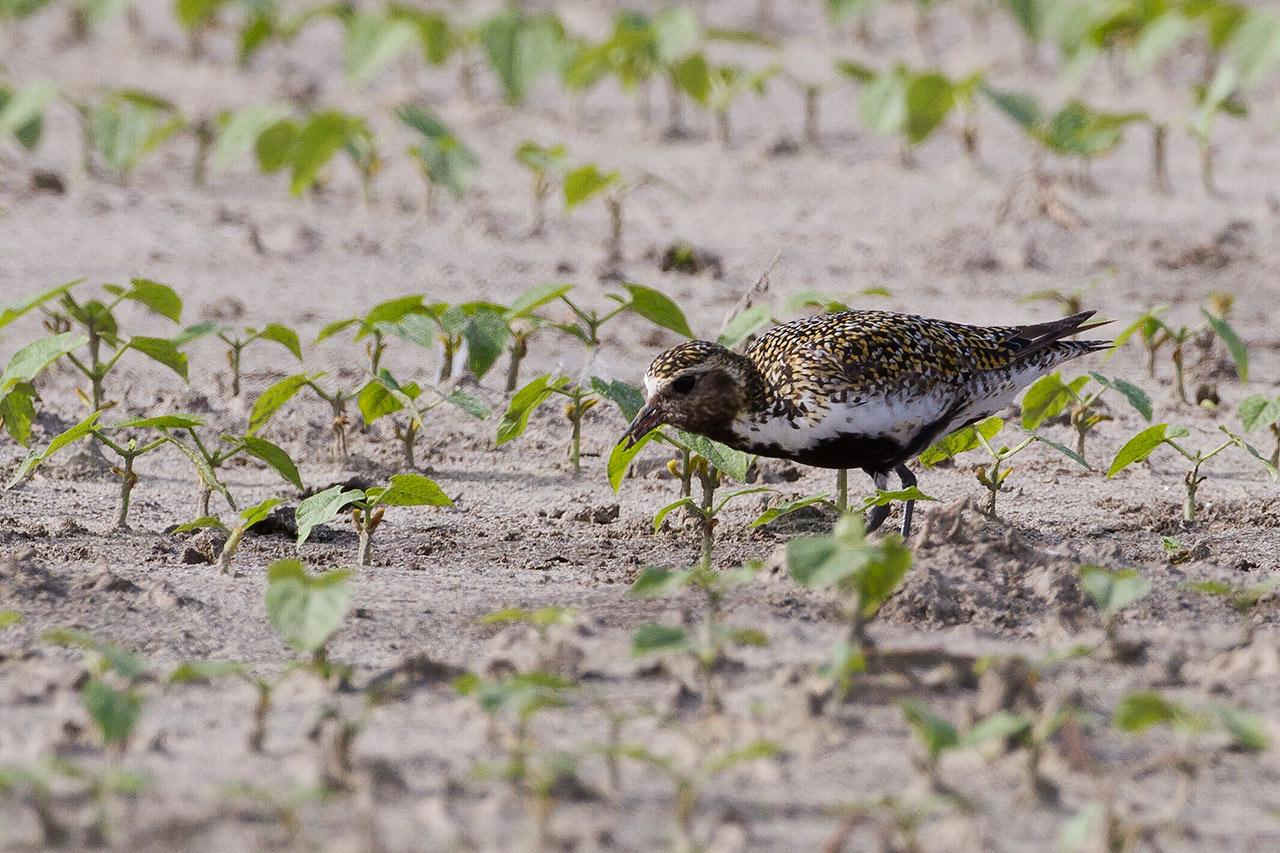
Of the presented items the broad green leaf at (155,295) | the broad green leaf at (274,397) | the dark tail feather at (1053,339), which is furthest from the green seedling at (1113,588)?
the broad green leaf at (155,295)

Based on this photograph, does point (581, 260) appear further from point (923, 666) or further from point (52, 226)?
point (923, 666)

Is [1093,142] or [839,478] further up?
[1093,142]

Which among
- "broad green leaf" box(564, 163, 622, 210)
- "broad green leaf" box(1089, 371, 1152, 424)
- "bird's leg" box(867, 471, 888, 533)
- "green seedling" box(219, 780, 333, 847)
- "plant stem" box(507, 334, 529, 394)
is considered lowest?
"green seedling" box(219, 780, 333, 847)

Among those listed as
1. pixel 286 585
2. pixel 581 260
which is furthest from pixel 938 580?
pixel 581 260

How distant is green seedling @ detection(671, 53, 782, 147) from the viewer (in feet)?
35.4

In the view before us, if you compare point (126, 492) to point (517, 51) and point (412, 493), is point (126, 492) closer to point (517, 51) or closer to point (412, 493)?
point (412, 493)

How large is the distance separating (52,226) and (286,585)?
5708mm

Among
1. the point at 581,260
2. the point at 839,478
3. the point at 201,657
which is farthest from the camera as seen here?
the point at 581,260

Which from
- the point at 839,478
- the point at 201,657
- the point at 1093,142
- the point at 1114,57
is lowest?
the point at 201,657

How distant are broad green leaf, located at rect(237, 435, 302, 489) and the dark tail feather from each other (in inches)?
95.8

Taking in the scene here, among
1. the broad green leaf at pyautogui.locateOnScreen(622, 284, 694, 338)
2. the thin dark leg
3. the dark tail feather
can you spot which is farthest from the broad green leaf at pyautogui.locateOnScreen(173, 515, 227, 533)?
the dark tail feather

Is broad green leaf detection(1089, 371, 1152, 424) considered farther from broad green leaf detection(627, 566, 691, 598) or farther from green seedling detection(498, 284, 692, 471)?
broad green leaf detection(627, 566, 691, 598)

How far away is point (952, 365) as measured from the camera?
598 cm

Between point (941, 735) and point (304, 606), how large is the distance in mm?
1534
